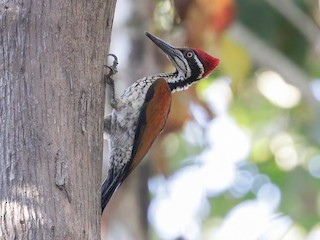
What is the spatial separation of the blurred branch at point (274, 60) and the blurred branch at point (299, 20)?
33cm

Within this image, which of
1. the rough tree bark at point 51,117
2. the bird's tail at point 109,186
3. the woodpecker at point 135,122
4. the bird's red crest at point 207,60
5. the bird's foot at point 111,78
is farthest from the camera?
the bird's red crest at point 207,60

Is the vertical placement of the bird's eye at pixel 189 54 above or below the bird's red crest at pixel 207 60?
above

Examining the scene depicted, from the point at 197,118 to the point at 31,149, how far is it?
3.40 metres

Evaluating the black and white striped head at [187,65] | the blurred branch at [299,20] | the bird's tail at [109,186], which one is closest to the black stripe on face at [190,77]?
the black and white striped head at [187,65]

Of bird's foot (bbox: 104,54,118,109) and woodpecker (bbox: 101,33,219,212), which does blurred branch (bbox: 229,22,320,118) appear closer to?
woodpecker (bbox: 101,33,219,212)

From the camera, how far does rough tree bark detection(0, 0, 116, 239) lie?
145 inches

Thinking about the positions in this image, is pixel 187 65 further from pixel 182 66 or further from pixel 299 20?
pixel 299 20

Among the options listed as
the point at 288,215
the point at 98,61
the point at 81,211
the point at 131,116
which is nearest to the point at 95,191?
the point at 81,211

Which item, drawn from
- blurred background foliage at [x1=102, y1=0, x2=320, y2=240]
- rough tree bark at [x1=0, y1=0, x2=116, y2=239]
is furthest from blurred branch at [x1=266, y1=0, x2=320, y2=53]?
rough tree bark at [x1=0, y1=0, x2=116, y2=239]

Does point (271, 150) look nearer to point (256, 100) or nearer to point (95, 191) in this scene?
point (256, 100)

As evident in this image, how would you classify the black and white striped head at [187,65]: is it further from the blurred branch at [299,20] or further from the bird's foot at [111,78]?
the blurred branch at [299,20]

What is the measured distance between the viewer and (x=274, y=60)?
9938 mm

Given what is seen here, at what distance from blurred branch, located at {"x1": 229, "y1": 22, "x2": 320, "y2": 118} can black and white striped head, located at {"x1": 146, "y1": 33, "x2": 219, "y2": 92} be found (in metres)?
3.98

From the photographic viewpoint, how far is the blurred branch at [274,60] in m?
9.69
